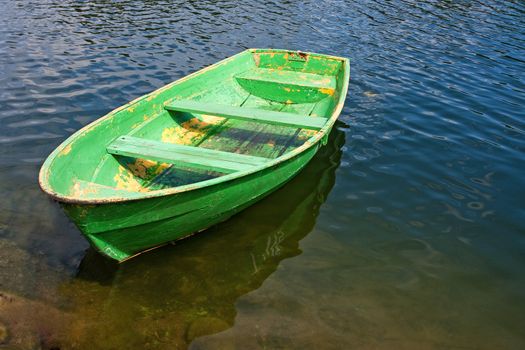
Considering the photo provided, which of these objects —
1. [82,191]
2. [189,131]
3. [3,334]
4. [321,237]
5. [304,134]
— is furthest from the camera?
[304,134]

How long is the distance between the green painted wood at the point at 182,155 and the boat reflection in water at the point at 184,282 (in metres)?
0.92

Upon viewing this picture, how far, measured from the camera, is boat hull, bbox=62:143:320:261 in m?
4.04

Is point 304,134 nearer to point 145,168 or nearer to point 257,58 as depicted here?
point 145,168

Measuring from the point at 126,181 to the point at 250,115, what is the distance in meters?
2.16

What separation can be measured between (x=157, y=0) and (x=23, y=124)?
11007mm

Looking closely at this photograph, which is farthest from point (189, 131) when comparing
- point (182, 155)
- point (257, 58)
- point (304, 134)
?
point (257, 58)

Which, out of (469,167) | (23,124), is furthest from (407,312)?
(23,124)

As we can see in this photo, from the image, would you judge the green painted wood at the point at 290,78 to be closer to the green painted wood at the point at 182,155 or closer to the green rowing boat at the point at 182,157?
the green rowing boat at the point at 182,157

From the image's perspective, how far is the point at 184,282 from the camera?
4824 millimetres

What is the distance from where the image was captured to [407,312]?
4664mm

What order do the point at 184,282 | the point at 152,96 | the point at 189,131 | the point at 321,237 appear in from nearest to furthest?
the point at 184,282 < the point at 321,237 < the point at 152,96 < the point at 189,131

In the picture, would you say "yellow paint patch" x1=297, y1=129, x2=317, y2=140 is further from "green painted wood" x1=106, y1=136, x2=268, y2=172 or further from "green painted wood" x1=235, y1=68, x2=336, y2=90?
"green painted wood" x1=106, y1=136, x2=268, y2=172

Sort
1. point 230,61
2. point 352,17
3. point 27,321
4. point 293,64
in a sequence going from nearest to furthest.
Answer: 1. point 27,321
2. point 230,61
3. point 293,64
4. point 352,17

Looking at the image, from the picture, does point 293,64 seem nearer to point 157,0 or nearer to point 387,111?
point 387,111
